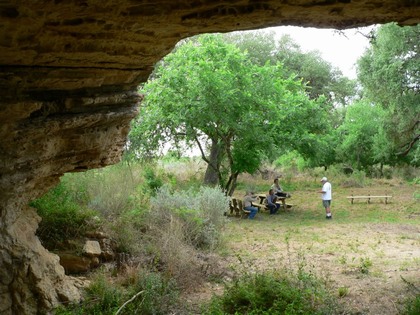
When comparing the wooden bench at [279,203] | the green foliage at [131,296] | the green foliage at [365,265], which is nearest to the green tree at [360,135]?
the wooden bench at [279,203]

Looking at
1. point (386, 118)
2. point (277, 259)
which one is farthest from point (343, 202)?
point (277, 259)

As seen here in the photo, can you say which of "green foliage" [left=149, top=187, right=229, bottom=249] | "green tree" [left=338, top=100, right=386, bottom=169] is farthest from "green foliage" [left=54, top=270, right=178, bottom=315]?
"green tree" [left=338, top=100, right=386, bottom=169]

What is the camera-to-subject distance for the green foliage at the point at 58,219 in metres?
7.83

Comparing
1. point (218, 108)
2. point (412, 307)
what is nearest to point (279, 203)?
point (218, 108)

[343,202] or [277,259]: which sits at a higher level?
[277,259]

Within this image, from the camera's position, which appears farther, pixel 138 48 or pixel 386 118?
pixel 386 118

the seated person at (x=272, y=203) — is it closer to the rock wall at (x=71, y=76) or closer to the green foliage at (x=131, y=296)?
the green foliage at (x=131, y=296)

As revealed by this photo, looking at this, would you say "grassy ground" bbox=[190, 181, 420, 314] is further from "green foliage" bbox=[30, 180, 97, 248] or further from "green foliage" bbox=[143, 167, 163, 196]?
"green foliage" bbox=[143, 167, 163, 196]

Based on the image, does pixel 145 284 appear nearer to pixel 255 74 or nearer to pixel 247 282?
pixel 247 282

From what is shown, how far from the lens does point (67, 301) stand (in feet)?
20.6

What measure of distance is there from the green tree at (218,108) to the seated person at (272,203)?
4.33 ft

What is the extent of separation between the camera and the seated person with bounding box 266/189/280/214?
57.7 ft

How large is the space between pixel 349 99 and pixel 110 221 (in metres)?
35.4

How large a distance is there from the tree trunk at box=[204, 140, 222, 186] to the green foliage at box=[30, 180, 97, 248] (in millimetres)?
10032
